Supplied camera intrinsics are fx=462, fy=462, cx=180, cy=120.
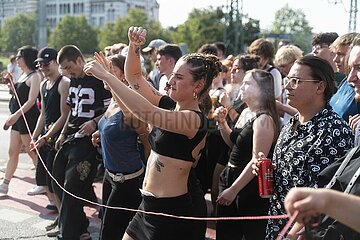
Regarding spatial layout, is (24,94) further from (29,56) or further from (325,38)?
(325,38)

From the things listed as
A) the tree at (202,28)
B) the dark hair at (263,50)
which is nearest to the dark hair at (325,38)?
the dark hair at (263,50)

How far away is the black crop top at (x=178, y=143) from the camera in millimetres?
2781

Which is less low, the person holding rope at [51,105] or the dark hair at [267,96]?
the dark hair at [267,96]

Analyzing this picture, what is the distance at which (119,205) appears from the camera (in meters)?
3.64

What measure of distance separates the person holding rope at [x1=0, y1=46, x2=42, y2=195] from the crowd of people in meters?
0.04

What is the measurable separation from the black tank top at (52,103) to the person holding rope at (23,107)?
2.78 feet

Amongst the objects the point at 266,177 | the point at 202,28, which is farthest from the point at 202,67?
the point at 202,28

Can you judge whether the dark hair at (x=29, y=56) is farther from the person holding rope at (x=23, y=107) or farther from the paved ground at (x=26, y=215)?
the paved ground at (x=26, y=215)

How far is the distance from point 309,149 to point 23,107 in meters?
4.40

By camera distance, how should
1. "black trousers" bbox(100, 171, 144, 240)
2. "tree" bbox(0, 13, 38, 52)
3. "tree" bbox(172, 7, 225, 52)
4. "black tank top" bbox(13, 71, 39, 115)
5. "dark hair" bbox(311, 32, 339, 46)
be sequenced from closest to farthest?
"black trousers" bbox(100, 171, 144, 240)
"dark hair" bbox(311, 32, 339, 46)
"black tank top" bbox(13, 71, 39, 115)
"tree" bbox(172, 7, 225, 52)
"tree" bbox(0, 13, 38, 52)

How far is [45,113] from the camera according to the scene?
16.9 feet

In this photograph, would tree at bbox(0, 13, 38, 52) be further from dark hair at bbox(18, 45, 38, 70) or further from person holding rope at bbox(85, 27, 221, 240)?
person holding rope at bbox(85, 27, 221, 240)

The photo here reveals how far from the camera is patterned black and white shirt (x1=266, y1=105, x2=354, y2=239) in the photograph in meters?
2.47


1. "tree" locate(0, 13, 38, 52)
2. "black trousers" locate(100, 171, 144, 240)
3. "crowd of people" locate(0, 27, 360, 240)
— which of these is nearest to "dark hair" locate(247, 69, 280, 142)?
"crowd of people" locate(0, 27, 360, 240)
